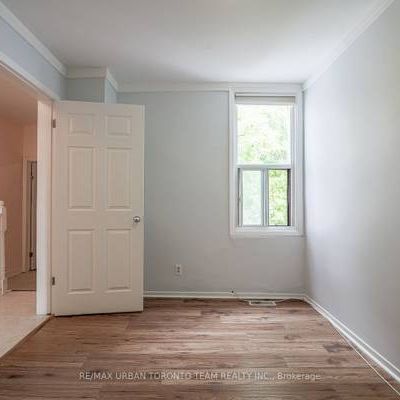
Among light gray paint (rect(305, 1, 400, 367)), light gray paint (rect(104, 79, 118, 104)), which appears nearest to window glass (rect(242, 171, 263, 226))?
light gray paint (rect(305, 1, 400, 367))

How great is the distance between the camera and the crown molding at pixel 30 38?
7.92 ft

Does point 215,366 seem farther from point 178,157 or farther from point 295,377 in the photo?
point 178,157

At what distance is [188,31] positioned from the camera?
2.73 m

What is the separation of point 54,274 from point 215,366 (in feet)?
5.97

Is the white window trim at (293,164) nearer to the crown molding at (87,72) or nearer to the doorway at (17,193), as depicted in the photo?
the crown molding at (87,72)

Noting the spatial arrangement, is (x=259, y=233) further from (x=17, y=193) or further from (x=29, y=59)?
(x=17, y=193)

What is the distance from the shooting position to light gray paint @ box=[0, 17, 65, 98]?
96.0 inches

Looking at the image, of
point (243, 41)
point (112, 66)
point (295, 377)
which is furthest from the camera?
point (112, 66)

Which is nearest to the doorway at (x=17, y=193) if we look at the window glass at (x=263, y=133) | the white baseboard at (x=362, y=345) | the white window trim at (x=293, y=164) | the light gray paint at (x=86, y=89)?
the light gray paint at (x=86, y=89)

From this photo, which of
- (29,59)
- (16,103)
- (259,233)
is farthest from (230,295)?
(16,103)

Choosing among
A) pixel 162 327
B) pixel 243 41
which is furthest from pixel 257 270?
pixel 243 41

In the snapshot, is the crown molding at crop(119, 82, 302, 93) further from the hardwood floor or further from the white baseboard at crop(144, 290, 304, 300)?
the hardwood floor

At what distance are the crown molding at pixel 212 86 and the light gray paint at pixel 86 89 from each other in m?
0.44

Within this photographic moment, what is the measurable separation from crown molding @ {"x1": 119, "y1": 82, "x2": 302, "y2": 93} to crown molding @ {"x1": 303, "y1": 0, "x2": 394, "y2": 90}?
1.21ft
